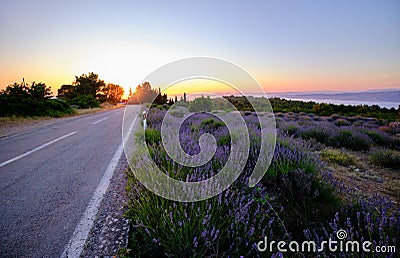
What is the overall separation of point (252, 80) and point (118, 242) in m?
3.15

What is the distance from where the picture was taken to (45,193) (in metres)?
3.25

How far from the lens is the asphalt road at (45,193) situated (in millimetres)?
2193

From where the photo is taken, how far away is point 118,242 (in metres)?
2.08

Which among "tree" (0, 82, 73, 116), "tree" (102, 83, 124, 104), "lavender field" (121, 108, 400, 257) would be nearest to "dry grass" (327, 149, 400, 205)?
"lavender field" (121, 108, 400, 257)

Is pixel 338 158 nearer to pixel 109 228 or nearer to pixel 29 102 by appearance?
pixel 109 228

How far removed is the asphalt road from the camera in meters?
2.19

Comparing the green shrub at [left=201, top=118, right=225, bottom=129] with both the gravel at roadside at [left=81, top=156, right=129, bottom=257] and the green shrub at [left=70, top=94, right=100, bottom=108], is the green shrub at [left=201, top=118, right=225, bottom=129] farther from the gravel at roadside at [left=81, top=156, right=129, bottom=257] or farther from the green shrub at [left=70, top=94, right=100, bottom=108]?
the green shrub at [left=70, top=94, right=100, bottom=108]

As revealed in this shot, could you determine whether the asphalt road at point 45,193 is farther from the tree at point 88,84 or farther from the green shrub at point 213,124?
the tree at point 88,84

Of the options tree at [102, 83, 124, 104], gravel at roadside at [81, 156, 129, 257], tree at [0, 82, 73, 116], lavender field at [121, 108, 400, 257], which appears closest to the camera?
lavender field at [121, 108, 400, 257]

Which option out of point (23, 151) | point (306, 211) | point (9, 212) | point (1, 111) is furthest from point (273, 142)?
point (1, 111)

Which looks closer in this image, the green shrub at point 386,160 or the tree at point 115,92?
the green shrub at point 386,160

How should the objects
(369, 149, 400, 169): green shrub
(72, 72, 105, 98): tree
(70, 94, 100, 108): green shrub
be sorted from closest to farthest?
(369, 149, 400, 169): green shrub, (70, 94, 100, 108): green shrub, (72, 72, 105, 98): tree

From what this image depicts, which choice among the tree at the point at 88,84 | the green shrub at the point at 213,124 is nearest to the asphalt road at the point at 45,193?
the green shrub at the point at 213,124

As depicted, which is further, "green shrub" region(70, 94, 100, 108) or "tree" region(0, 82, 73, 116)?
"green shrub" region(70, 94, 100, 108)
